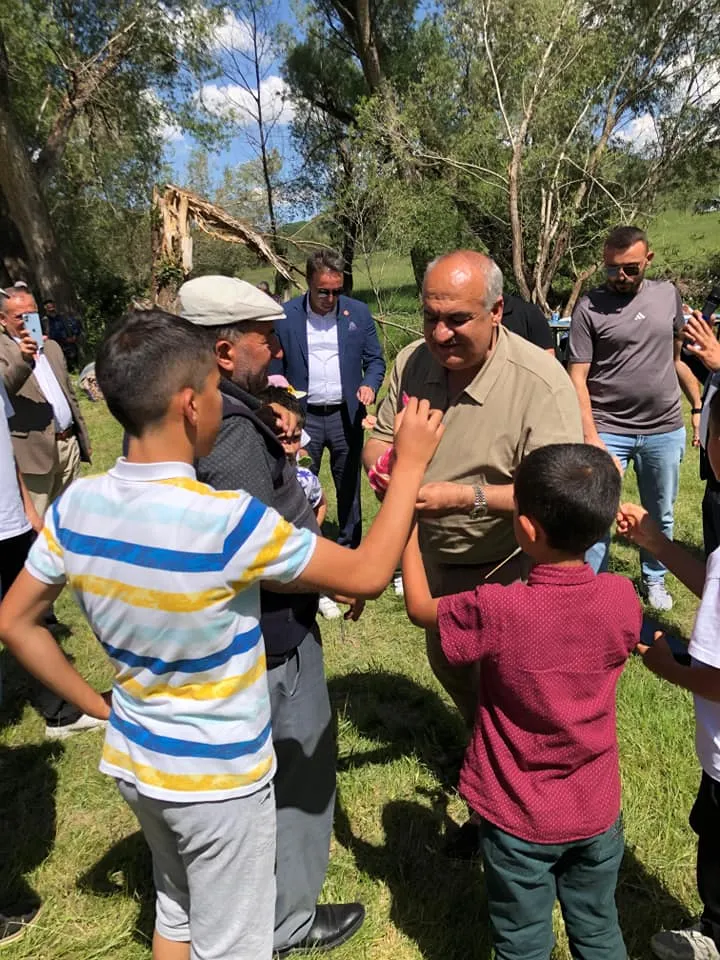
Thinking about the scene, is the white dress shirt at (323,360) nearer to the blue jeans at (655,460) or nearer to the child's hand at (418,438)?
the blue jeans at (655,460)

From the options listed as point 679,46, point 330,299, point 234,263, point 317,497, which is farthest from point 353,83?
point 317,497

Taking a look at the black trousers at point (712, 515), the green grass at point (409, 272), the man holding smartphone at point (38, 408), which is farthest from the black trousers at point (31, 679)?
the green grass at point (409, 272)

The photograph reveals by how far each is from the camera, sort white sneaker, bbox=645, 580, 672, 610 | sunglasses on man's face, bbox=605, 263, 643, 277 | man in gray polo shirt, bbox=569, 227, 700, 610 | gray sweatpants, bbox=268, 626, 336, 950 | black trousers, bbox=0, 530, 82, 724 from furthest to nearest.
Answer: white sneaker, bbox=645, 580, 672, 610
man in gray polo shirt, bbox=569, 227, 700, 610
sunglasses on man's face, bbox=605, 263, 643, 277
black trousers, bbox=0, 530, 82, 724
gray sweatpants, bbox=268, 626, 336, 950

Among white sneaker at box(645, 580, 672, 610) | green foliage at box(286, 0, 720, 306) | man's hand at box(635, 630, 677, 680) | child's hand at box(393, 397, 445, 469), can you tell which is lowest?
white sneaker at box(645, 580, 672, 610)

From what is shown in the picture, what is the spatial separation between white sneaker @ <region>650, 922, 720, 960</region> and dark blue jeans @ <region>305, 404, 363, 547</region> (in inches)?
141

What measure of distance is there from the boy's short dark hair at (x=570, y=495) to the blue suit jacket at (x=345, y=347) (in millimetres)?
3699

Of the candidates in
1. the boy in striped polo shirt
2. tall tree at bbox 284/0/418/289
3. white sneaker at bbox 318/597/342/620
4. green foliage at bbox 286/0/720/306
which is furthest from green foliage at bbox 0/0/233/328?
the boy in striped polo shirt

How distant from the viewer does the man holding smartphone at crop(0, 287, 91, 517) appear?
148 inches

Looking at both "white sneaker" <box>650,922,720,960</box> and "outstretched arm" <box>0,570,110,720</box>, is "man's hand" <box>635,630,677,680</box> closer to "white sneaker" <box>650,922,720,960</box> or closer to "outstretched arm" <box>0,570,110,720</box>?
"white sneaker" <box>650,922,720,960</box>

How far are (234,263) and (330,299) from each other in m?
21.6

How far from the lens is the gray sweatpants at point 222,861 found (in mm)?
1527

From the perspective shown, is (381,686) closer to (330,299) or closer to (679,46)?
(330,299)

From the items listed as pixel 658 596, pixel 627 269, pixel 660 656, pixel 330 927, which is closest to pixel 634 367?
pixel 627 269

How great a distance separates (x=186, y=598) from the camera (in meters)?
1.37
